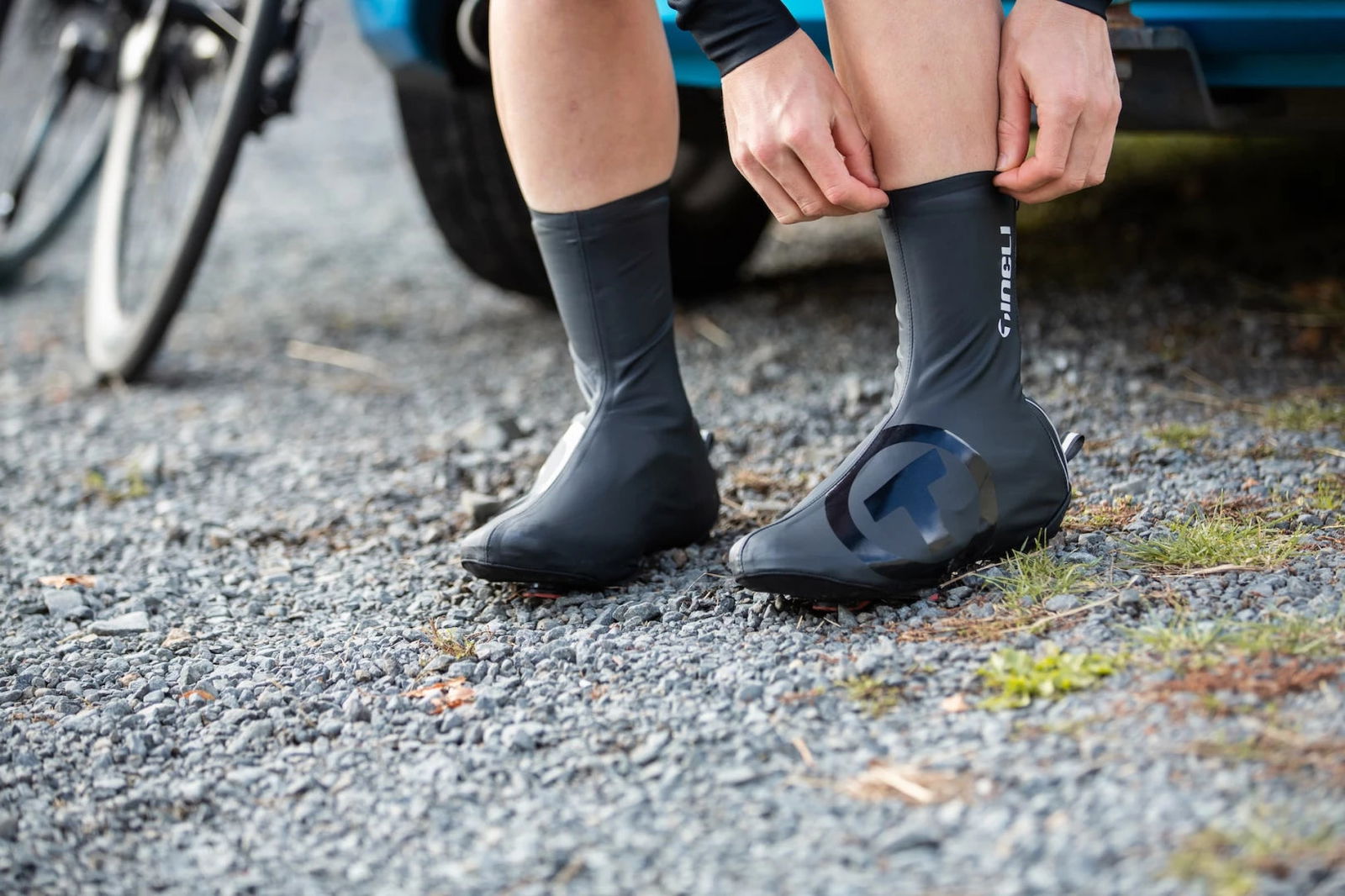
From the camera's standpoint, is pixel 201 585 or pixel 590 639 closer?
pixel 590 639

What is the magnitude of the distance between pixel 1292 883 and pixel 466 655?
642 millimetres

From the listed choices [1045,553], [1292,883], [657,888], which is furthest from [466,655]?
[1292,883]

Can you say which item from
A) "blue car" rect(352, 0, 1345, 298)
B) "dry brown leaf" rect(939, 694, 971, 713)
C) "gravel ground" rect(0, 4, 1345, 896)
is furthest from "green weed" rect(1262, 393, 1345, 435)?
"dry brown leaf" rect(939, 694, 971, 713)

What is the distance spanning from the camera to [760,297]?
88.4 inches

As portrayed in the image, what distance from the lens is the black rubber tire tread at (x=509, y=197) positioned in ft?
6.52

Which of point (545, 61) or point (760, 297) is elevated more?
point (545, 61)

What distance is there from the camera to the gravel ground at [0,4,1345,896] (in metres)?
0.75

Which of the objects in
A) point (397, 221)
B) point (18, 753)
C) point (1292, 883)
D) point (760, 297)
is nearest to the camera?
point (1292, 883)

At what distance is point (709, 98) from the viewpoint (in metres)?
1.76

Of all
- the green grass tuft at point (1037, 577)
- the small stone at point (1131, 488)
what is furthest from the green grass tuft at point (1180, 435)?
the green grass tuft at point (1037, 577)

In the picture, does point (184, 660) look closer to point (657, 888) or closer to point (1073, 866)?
point (657, 888)

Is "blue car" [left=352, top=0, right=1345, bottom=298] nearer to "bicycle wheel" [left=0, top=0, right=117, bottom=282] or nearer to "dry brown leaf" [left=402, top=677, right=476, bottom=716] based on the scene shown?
"bicycle wheel" [left=0, top=0, right=117, bottom=282]

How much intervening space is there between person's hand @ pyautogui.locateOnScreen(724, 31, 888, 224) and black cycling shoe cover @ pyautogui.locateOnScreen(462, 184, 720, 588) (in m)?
0.22

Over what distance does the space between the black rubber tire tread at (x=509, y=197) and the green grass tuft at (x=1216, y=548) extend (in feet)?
3.23
